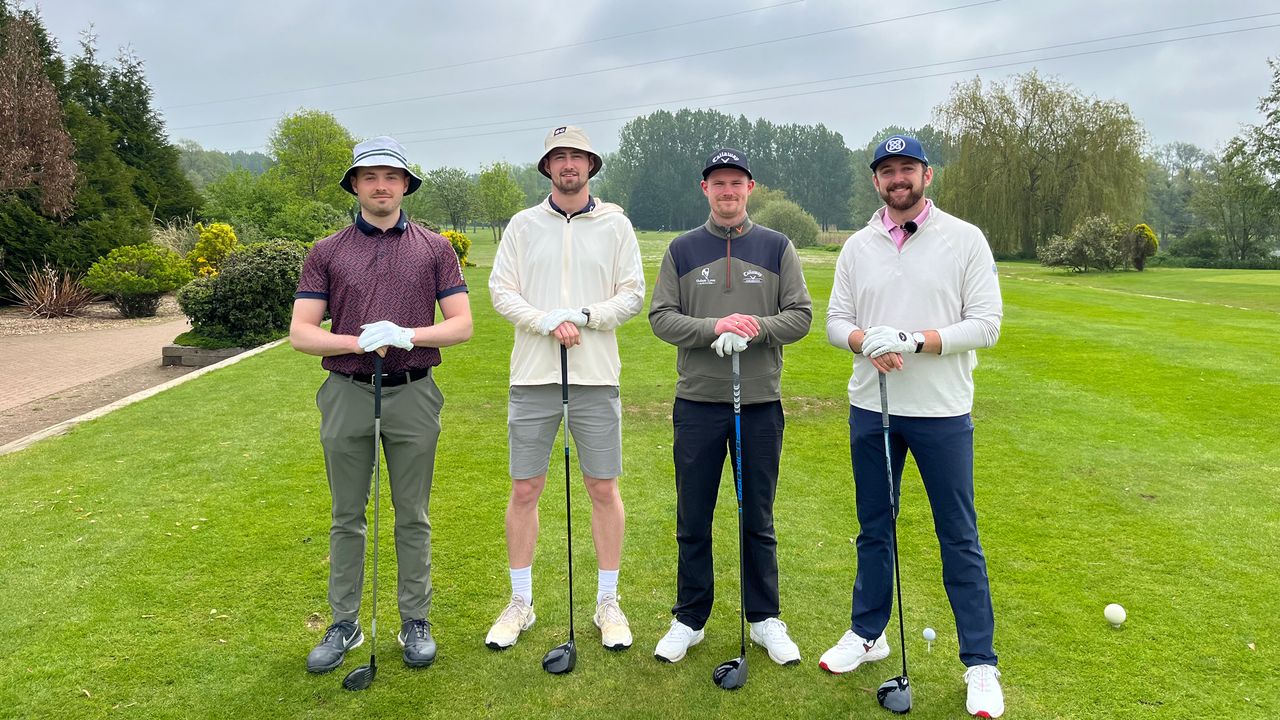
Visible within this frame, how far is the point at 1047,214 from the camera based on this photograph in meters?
42.3

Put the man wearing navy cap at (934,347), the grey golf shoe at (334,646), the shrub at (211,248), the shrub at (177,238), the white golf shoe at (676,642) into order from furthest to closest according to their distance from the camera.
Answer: the shrub at (177,238) → the shrub at (211,248) → the white golf shoe at (676,642) → the grey golf shoe at (334,646) → the man wearing navy cap at (934,347)

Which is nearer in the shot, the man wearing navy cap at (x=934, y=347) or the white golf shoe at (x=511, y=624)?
the man wearing navy cap at (x=934, y=347)

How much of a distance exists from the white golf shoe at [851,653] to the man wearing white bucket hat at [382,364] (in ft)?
5.79

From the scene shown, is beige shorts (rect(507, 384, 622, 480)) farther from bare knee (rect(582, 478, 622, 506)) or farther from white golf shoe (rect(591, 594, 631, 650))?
white golf shoe (rect(591, 594, 631, 650))

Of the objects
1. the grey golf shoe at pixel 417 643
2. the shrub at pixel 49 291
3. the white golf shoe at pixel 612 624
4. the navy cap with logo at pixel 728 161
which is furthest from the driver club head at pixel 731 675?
the shrub at pixel 49 291

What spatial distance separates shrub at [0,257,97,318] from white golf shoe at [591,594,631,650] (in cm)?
1981

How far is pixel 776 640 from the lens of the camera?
359cm

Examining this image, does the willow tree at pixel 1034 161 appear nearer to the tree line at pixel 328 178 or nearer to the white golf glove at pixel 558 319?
the tree line at pixel 328 178

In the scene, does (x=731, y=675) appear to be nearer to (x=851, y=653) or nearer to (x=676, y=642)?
(x=676, y=642)

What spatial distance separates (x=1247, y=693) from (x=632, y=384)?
7.48 metres

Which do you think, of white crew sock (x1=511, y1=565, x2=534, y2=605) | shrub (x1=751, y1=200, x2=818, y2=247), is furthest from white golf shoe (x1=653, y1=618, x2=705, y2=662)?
shrub (x1=751, y1=200, x2=818, y2=247)

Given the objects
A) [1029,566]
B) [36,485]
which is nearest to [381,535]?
[36,485]

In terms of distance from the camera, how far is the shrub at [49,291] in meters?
18.3

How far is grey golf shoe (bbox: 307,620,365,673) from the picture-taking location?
11.3 feet
